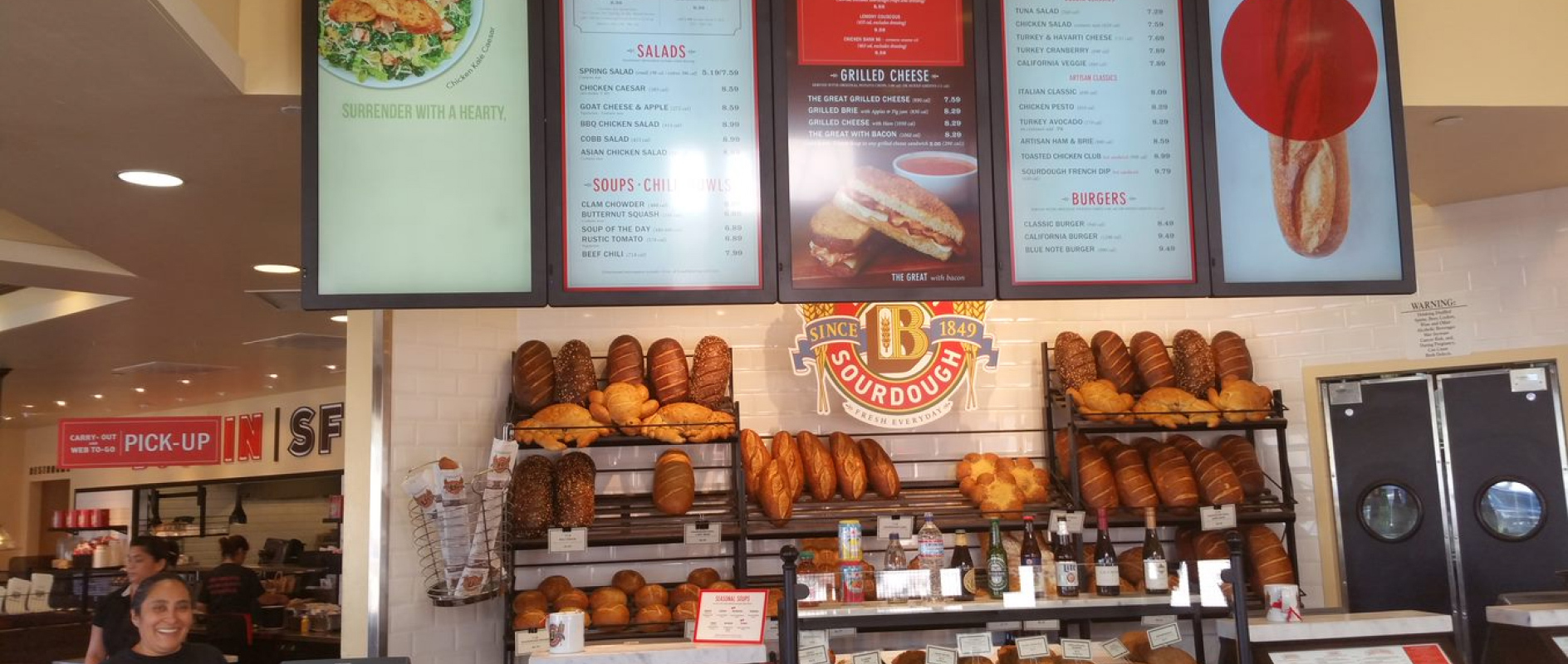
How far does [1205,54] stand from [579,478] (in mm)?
2931

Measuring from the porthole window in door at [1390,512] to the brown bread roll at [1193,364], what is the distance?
87cm

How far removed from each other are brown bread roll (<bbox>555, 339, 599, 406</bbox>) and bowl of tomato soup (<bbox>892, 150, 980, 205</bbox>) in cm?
235

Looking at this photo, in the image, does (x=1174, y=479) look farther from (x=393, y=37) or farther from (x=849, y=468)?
(x=393, y=37)

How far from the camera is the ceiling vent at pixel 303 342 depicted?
921 cm

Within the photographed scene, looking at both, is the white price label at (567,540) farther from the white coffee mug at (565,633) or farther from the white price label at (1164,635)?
the white price label at (1164,635)

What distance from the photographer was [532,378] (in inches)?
200

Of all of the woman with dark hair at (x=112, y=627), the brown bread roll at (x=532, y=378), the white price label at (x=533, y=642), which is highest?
the brown bread roll at (x=532, y=378)

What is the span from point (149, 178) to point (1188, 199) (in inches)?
144

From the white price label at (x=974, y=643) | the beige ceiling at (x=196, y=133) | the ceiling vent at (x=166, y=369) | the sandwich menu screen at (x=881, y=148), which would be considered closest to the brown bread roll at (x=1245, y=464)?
the beige ceiling at (x=196, y=133)

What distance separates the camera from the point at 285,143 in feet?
12.9

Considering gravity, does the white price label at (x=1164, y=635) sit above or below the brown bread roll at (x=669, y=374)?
below

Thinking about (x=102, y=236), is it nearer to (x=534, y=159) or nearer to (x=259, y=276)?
(x=259, y=276)

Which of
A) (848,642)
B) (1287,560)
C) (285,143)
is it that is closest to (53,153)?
(285,143)

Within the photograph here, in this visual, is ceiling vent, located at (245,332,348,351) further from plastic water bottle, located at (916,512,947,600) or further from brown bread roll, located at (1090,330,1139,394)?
plastic water bottle, located at (916,512,947,600)
